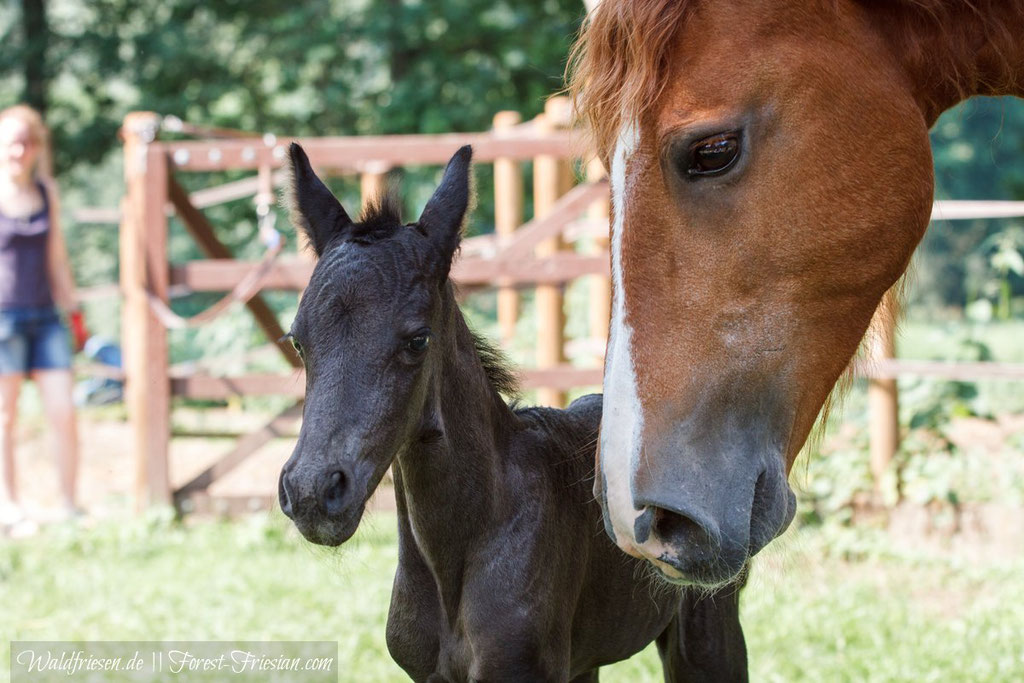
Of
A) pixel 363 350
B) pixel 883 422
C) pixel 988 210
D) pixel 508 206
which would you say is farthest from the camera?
pixel 508 206

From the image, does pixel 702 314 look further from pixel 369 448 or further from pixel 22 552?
pixel 22 552

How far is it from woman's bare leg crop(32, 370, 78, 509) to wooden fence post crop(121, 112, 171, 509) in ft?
1.29

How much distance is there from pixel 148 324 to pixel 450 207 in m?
4.97

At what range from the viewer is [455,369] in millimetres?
2650

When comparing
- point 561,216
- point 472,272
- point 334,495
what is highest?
point 334,495

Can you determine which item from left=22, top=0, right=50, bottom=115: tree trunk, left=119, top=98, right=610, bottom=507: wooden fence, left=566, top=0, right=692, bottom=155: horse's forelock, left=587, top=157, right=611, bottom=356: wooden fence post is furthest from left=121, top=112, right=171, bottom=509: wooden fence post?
left=22, top=0, right=50, bottom=115: tree trunk

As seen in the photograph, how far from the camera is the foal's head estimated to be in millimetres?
2170

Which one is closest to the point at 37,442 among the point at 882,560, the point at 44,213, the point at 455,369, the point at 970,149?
the point at 44,213

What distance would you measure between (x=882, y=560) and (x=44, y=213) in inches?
227

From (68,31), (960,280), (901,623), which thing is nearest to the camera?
(901,623)

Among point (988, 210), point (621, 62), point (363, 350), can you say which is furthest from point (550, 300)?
point (621, 62)

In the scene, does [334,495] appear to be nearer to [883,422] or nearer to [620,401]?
[620,401]

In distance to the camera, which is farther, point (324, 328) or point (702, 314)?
point (324, 328)

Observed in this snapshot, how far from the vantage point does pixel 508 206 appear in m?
8.09
